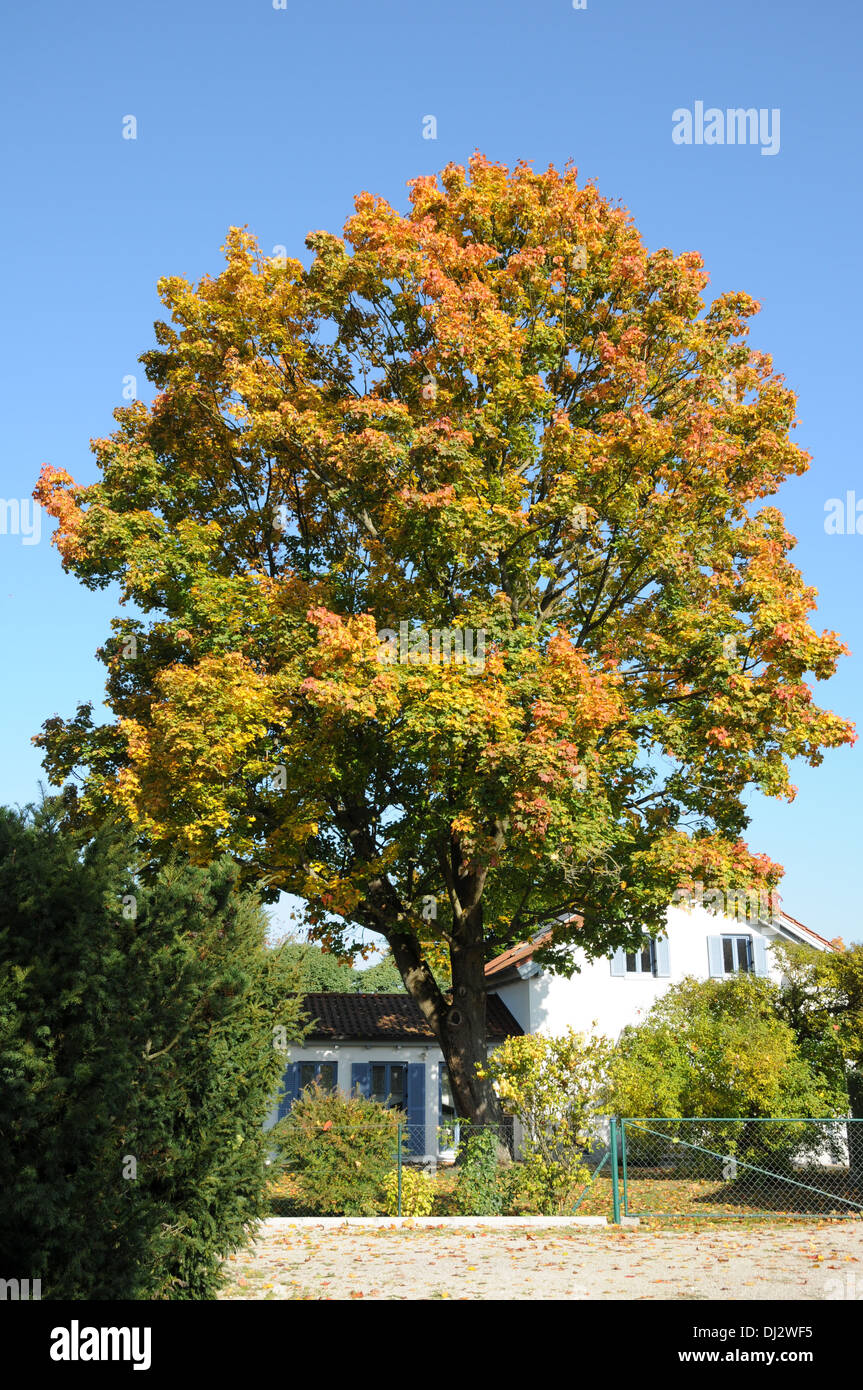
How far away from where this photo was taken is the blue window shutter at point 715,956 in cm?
2797

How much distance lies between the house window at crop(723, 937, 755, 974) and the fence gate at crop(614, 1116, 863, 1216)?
799cm

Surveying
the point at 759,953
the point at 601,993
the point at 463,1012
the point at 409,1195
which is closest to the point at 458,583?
the point at 463,1012

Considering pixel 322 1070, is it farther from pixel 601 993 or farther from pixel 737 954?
pixel 737 954

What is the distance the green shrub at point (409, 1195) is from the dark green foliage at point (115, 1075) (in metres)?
7.18

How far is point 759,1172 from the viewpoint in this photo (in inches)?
715

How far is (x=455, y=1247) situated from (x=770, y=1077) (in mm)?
9107

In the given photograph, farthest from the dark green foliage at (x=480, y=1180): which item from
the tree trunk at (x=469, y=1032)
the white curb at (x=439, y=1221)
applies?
the tree trunk at (x=469, y=1032)

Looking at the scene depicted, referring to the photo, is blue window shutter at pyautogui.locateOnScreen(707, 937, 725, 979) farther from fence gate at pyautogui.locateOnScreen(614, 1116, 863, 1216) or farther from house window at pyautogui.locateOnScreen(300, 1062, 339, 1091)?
house window at pyautogui.locateOnScreen(300, 1062, 339, 1091)

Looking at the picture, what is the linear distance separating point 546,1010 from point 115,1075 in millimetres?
22074

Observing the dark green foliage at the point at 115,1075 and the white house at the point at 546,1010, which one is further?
the white house at the point at 546,1010

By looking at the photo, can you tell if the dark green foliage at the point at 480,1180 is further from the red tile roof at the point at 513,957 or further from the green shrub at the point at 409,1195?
the red tile roof at the point at 513,957

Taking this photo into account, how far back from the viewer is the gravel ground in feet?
31.2

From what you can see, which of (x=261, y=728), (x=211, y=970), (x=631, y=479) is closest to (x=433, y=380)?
(x=631, y=479)

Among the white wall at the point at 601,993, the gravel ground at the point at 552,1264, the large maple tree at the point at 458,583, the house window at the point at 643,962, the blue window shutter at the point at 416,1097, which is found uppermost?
the large maple tree at the point at 458,583
